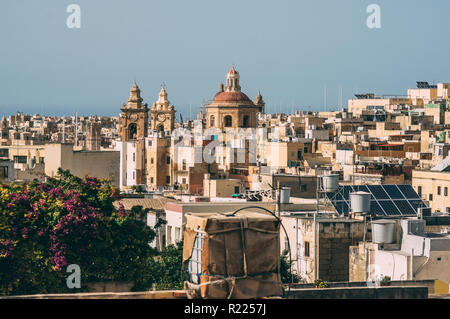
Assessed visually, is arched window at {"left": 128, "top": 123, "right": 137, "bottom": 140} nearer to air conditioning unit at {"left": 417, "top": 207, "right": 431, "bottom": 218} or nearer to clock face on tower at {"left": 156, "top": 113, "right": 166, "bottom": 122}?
clock face on tower at {"left": 156, "top": 113, "right": 166, "bottom": 122}

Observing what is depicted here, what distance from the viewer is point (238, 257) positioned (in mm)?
11781

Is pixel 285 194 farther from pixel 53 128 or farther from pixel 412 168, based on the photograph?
pixel 53 128

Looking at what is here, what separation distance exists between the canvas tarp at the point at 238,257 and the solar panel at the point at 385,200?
19.4 metres

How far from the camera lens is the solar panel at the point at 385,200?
32.3 m

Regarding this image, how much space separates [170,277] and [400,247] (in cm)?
623

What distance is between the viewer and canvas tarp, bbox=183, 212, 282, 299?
11.7 metres

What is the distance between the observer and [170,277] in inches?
1144

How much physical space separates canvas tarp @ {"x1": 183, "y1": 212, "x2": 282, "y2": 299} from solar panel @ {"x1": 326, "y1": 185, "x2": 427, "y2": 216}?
19425mm

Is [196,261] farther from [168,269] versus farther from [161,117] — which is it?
[161,117]

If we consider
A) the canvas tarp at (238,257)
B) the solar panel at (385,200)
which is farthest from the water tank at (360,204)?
the canvas tarp at (238,257)

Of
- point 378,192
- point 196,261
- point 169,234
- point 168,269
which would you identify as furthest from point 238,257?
point 169,234

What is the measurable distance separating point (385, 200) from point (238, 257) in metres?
22.0

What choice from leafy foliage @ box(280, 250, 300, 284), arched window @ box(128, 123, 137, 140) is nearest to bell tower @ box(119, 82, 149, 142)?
arched window @ box(128, 123, 137, 140)
